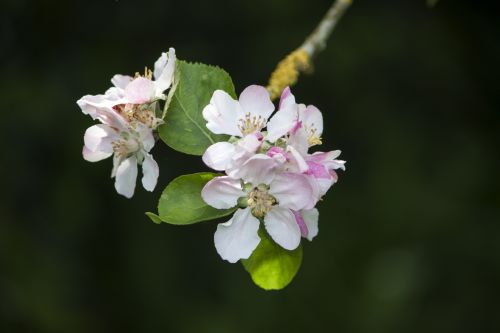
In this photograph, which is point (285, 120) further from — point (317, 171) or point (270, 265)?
point (270, 265)

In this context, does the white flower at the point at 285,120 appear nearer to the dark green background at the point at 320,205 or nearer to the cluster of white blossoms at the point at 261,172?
the cluster of white blossoms at the point at 261,172

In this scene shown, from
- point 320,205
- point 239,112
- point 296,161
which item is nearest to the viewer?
point 296,161

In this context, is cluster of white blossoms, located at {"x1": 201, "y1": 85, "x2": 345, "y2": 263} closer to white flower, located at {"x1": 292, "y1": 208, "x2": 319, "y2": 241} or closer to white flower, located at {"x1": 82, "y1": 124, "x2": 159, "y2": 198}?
white flower, located at {"x1": 292, "y1": 208, "x2": 319, "y2": 241}

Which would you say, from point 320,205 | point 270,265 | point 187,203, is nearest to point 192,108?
point 187,203

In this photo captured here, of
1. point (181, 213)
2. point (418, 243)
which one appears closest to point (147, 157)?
point (181, 213)

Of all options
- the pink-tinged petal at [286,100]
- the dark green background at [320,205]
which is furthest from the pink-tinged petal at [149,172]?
the dark green background at [320,205]

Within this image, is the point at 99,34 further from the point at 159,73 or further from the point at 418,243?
the point at 159,73

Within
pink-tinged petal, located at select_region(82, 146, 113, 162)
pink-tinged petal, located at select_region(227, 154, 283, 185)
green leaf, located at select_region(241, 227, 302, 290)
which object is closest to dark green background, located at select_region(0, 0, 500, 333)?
pink-tinged petal, located at select_region(82, 146, 113, 162)
